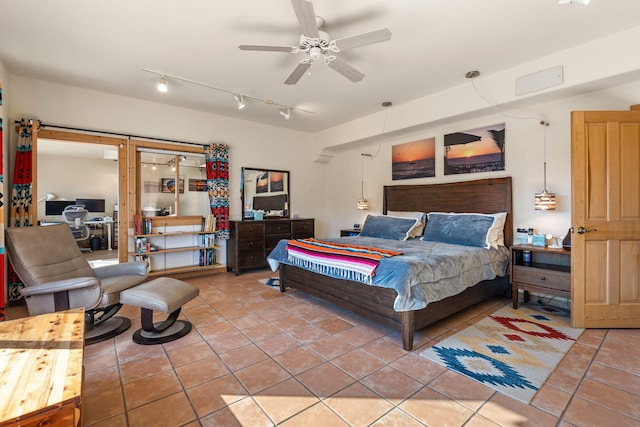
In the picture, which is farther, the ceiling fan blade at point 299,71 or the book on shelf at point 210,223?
the book on shelf at point 210,223

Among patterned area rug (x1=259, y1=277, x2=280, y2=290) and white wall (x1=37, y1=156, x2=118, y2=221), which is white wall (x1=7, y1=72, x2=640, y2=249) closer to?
white wall (x1=37, y1=156, x2=118, y2=221)

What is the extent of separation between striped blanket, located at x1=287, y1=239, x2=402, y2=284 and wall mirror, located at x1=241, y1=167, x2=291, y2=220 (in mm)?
2188

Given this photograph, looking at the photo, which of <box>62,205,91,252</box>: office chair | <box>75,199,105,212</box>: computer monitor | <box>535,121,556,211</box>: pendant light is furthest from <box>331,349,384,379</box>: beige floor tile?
<box>75,199,105,212</box>: computer monitor

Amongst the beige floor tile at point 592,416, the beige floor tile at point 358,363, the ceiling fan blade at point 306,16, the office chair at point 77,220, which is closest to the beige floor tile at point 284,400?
the beige floor tile at point 358,363

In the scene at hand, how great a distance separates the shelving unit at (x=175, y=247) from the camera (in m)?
4.53

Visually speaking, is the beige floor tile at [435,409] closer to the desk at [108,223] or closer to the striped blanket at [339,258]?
the striped blanket at [339,258]

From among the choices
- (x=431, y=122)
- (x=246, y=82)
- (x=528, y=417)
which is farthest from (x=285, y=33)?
(x=528, y=417)

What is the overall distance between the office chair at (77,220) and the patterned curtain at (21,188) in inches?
59.6

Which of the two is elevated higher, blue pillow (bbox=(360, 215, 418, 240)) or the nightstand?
blue pillow (bbox=(360, 215, 418, 240))

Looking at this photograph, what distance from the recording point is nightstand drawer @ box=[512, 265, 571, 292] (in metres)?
2.96

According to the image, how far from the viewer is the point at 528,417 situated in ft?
5.38

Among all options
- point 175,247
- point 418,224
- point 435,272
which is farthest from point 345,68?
point 175,247

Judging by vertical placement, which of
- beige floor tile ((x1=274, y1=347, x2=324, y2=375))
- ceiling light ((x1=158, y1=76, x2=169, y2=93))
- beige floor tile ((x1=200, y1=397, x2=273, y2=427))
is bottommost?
beige floor tile ((x1=200, y1=397, x2=273, y2=427))

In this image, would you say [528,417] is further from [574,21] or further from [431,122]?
[431,122]
